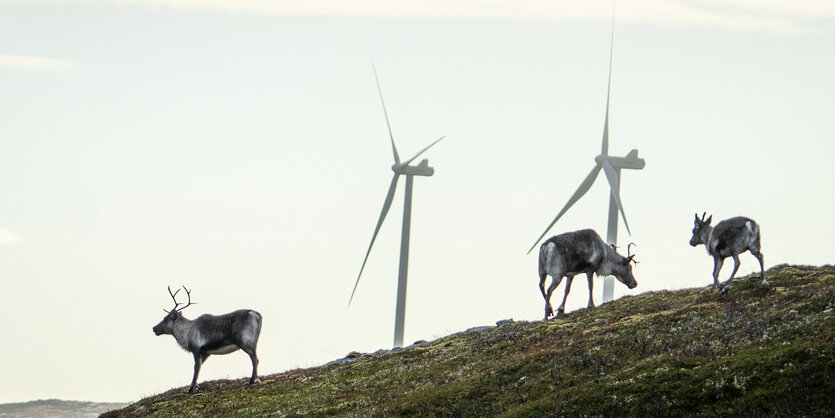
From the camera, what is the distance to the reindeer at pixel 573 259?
141 feet

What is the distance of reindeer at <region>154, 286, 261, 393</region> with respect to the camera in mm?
42344

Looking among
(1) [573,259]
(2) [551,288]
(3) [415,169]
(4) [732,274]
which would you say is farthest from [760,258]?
(3) [415,169]

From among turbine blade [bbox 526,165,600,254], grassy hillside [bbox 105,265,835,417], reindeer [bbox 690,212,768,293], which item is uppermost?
turbine blade [bbox 526,165,600,254]

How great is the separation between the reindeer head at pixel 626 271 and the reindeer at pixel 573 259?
46 mm

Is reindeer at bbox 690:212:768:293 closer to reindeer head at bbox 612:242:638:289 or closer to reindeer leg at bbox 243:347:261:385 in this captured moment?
reindeer head at bbox 612:242:638:289

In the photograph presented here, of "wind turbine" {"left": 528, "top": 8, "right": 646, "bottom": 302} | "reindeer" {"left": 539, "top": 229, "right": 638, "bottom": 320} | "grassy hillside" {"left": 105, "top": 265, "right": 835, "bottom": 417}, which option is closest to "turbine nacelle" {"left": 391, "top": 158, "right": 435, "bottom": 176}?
"wind turbine" {"left": 528, "top": 8, "right": 646, "bottom": 302}

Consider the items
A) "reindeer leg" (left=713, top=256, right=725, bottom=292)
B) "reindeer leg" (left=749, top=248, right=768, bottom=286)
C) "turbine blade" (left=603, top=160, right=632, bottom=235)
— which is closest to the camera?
"reindeer leg" (left=749, top=248, right=768, bottom=286)

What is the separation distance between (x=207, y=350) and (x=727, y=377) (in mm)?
25456

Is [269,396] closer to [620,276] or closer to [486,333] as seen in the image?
[486,333]

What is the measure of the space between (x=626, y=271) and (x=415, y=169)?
27588mm

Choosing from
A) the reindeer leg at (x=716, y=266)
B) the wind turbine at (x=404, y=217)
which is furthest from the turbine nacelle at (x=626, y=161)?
the reindeer leg at (x=716, y=266)

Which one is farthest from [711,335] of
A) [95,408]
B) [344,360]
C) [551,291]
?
[95,408]

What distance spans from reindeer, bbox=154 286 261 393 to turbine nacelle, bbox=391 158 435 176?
29001mm

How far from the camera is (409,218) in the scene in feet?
222
